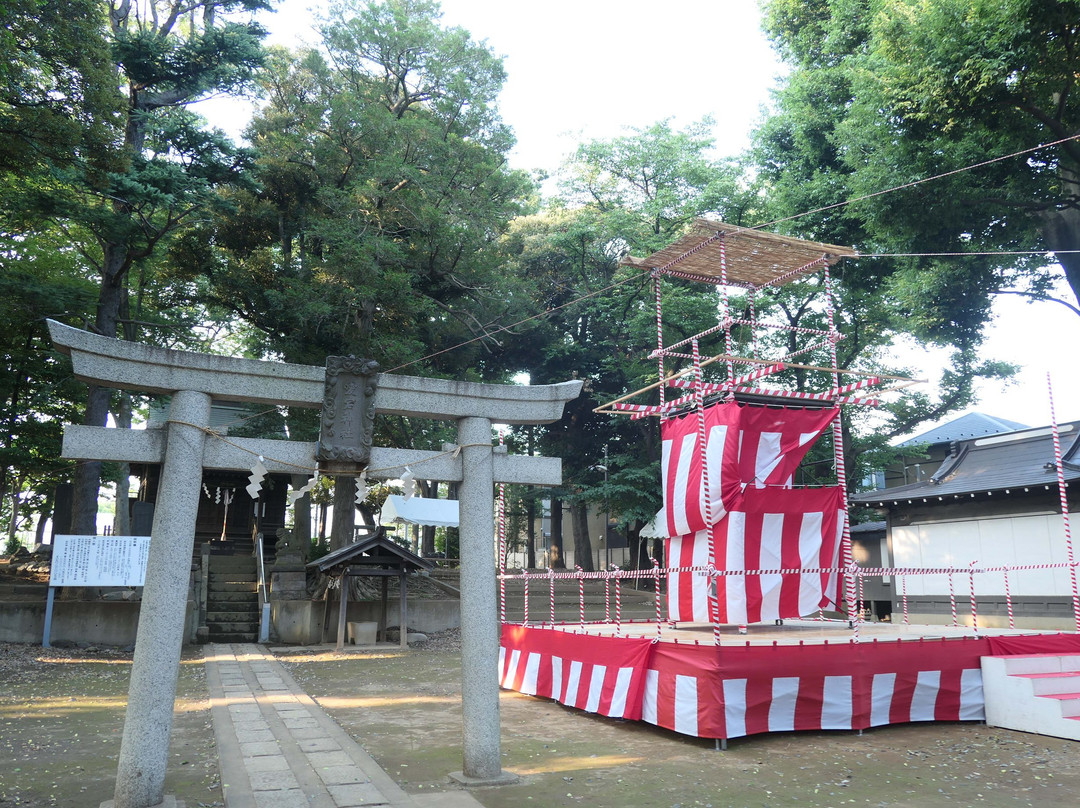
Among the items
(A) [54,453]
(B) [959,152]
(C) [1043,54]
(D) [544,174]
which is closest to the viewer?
(C) [1043,54]

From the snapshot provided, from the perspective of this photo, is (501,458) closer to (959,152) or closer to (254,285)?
(959,152)

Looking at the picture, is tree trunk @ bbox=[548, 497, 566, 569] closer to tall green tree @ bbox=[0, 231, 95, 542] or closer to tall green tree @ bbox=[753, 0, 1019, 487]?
tall green tree @ bbox=[753, 0, 1019, 487]

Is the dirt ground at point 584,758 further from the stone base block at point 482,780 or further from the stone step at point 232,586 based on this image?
the stone step at point 232,586

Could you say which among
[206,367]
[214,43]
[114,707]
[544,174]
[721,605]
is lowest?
[114,707]

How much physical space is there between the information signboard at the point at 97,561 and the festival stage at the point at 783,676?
29.5 ft

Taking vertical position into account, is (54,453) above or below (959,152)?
below

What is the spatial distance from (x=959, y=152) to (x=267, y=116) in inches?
680

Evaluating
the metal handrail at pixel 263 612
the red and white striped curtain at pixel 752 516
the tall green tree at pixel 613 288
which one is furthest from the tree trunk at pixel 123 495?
the red and white striped curtain at pixel 752 516

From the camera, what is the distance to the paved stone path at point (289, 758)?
214 inches

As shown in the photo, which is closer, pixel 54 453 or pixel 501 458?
pixel 501 458

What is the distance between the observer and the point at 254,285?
60.7 ft

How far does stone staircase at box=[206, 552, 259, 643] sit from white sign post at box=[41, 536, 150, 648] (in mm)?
3040

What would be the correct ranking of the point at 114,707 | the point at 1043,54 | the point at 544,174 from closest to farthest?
1. the point at 114,707
2. the point at 1043,54
3. the point at 544,174

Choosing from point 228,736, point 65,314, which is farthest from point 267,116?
point 228,736
